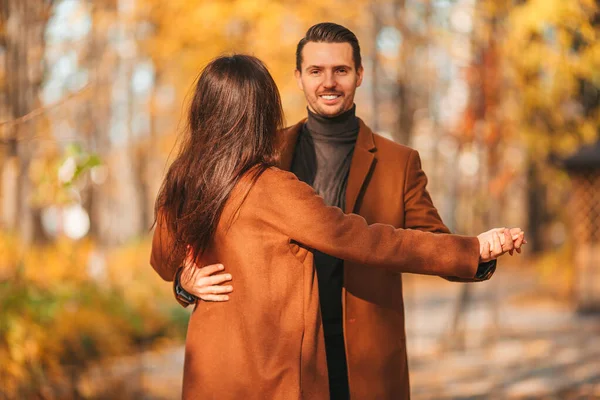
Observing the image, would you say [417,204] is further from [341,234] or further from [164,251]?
[164,251]

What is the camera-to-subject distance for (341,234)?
2.75 metres

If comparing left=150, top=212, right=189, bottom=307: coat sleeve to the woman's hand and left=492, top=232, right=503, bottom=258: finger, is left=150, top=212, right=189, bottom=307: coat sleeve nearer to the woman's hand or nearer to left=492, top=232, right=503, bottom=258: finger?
the woman's hand

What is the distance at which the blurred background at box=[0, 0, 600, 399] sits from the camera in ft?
22.9

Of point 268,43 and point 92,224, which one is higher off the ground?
point 268,43

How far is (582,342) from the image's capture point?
448 inches

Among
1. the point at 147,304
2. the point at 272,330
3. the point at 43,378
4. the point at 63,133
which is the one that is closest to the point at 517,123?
the point at 147,304

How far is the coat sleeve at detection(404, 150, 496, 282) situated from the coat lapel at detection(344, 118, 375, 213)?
0.51ft

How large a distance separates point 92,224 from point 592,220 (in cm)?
1128

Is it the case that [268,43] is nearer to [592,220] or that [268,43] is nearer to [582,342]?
[592,220]

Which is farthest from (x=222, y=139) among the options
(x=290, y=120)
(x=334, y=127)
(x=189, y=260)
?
(x=290, y=120)

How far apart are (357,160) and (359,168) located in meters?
0.03

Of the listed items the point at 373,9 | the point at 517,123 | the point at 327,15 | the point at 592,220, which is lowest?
the point at 592,220

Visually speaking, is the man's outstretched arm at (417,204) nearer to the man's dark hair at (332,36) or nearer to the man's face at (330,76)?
the man's face at (330,76)

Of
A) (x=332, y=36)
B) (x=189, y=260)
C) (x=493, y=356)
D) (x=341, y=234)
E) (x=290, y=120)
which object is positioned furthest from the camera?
(x=290, y=120)
